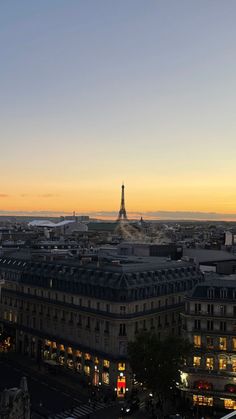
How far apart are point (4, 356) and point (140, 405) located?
38.3m

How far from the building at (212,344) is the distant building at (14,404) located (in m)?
48.4

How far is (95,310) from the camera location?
99.1 meters

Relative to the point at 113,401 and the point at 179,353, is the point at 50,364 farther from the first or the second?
the point at 179,353

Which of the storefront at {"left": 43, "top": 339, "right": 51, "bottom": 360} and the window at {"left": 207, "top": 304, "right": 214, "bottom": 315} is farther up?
the window at {"left": 207, "top": 304, "right": 214, "bottom": 315}

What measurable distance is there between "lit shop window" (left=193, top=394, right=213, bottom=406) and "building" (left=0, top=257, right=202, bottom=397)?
39.2 feet

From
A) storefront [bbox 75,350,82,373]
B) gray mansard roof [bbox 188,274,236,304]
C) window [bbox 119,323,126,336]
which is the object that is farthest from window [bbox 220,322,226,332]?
storefront [bbox 75,350,82,373]

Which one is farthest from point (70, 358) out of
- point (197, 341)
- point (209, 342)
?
point (209, 342)

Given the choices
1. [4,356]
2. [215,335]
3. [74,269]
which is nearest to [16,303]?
[4,356]

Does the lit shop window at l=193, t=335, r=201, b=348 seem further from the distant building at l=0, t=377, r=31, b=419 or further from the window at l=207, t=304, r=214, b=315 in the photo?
the distant building at l=0, t=377, r=31, b=419

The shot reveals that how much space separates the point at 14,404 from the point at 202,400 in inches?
2007

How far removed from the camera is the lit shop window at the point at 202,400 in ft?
283

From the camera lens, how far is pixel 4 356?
115 metres

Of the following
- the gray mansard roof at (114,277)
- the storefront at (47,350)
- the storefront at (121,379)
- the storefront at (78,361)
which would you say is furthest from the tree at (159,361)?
the storefront at (47,350)

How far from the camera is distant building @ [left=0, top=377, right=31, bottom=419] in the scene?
42.1 meters
